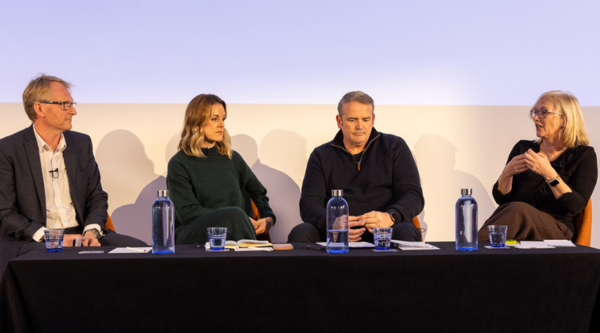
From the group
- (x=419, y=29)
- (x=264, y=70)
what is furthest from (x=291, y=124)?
(x=419, y=29)

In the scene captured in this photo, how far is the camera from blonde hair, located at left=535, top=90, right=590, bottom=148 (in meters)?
2.78

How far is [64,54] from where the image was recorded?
3502 mm

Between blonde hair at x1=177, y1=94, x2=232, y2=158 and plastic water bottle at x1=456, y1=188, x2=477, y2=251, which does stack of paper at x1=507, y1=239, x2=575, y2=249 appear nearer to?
plastic water bottle at x1=456, y1=188, x2=477, y2=251

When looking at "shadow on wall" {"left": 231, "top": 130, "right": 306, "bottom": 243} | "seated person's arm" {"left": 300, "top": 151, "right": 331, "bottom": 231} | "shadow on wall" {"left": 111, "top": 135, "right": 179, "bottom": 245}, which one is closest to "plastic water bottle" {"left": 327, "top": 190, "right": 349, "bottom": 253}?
"seated person's arm" {"left": 300, "top": 151, "right": 331, "bottom": 231}

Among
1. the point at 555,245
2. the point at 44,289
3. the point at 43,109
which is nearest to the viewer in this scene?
the point at 44,289

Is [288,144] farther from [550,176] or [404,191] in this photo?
[550,176]

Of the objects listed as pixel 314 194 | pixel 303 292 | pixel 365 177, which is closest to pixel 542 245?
pixel 303 292

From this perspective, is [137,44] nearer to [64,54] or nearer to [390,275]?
[64,54]

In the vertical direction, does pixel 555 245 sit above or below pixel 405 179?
below

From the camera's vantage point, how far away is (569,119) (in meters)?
2.78

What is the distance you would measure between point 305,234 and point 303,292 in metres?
0.94

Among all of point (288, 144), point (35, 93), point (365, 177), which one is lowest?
point (365, 177)

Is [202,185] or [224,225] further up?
[202,185]

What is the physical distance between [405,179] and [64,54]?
2.40m
